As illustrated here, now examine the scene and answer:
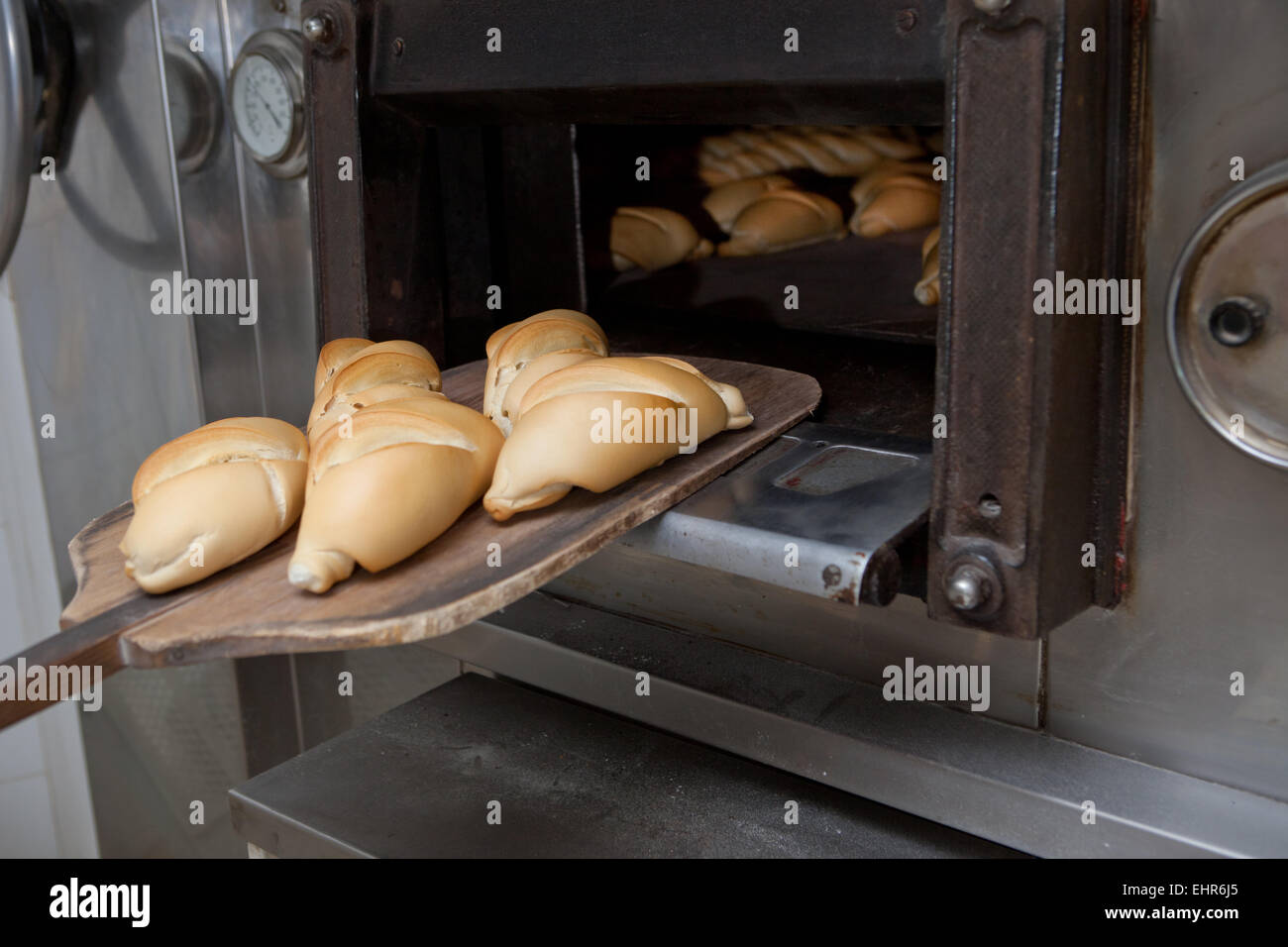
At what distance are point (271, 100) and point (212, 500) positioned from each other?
761 millimetres

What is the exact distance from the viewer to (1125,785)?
0.90 m

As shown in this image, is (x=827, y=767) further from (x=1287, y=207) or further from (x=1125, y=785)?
(x=1287, y=207)

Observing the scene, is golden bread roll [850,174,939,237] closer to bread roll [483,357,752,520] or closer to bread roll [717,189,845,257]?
bread roll [717,189,845,257]

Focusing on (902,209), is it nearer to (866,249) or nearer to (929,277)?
(866,249)

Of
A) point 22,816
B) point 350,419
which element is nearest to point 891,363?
point 350,419

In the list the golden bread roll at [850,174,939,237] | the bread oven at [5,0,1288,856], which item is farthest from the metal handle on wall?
the golden bread roll at [850,174,939,237]

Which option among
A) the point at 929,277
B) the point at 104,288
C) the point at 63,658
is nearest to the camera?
the point at 63,658

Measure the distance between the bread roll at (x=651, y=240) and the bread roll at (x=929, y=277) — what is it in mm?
340

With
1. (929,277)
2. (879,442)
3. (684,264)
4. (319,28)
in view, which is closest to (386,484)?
(879,442)

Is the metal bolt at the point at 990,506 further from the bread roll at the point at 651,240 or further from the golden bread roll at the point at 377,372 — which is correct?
the bread roll at the point at 651,240

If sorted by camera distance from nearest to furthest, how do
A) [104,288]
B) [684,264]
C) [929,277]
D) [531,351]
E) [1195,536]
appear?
[1195,536]
[531,351]
[929,277]
[684,264]
[104,288]

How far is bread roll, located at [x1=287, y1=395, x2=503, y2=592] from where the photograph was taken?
777 mm

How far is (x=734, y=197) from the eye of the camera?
157 cm
